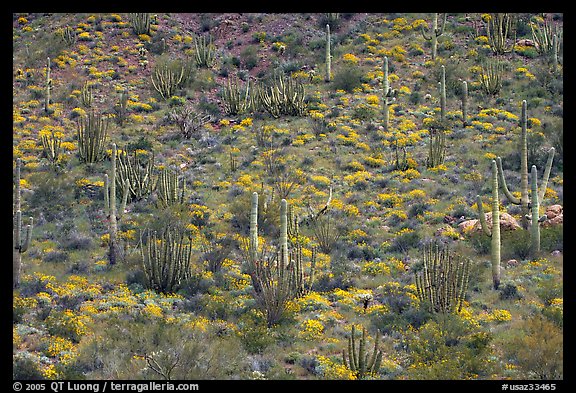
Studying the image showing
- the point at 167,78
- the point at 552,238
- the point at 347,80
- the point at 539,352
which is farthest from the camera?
the point at 347,80

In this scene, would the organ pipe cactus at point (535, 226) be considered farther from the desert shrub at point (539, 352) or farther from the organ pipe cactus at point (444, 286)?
the desert shrub at point (539, 352)

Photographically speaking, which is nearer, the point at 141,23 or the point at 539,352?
the point at 539,352

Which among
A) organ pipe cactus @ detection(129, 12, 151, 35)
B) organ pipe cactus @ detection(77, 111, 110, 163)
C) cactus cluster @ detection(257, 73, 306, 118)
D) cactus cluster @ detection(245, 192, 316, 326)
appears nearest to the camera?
cactus cluster @ detection(245, 192, 316, 326)

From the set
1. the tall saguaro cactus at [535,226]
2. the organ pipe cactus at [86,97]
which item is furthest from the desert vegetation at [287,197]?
the organ pipe cactus at [86,97]

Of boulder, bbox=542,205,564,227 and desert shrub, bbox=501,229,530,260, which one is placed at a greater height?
boulder, bbox=542,205,564,227

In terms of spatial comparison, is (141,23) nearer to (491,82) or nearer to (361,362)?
(491,82)

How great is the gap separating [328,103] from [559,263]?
12.7 m

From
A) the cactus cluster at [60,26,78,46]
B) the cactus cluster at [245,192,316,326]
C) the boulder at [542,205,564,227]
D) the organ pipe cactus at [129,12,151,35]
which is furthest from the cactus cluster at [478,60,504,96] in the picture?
the cactus cluster at [60,26,78,46]

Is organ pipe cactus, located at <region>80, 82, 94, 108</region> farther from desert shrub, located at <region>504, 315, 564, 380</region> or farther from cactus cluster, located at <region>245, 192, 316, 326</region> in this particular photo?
desert shrub, located at <region>504, 315, 564, 380</region>

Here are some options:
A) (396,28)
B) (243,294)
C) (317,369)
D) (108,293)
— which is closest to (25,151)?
(108,293)

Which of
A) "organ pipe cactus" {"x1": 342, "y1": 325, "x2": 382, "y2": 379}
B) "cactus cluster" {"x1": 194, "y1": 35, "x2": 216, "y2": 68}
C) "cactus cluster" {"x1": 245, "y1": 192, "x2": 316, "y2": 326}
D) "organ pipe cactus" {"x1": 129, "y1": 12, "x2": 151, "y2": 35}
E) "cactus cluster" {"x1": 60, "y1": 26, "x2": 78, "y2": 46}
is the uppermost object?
"organ pipe cactus" {"x1": 129, "y1": 12, "x2": 151, "y2": 35}

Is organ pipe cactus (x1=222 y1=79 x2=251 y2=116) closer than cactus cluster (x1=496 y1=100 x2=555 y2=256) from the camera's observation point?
No

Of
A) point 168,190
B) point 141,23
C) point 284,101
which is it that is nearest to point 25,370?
point 168,190
